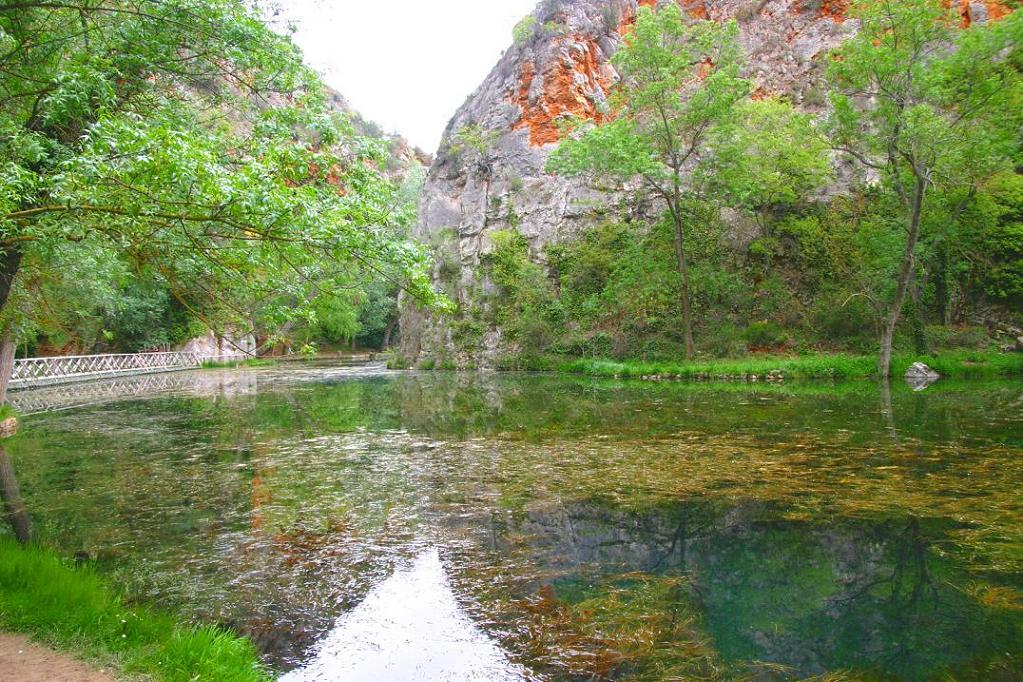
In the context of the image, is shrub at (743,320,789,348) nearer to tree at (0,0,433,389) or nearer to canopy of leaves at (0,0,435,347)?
canopy of leaves at (0,0,435,347)

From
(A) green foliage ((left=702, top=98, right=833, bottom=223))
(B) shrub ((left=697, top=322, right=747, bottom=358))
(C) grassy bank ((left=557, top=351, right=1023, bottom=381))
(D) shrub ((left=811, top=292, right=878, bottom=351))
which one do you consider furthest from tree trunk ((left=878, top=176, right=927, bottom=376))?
(B) shrub ((left=697, top=322, right=747, bottom=358))

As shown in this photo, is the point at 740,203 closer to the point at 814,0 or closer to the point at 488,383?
the point at 488,383

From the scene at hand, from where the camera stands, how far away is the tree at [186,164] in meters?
4.38

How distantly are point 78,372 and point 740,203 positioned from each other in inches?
1458

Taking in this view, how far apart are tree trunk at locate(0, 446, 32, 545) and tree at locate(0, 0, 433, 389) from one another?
302 cm

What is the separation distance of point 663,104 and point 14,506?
24089 millimetres

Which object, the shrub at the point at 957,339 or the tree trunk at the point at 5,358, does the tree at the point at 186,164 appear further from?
the shrub at the point at 957,339

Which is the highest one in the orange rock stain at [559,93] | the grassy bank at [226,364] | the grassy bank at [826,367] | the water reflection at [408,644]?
the orange rock stain at [559,93]

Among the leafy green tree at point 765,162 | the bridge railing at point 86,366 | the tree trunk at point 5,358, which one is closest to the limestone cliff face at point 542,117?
the leafy green tree at point 765,162

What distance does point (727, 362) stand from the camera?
24.9m

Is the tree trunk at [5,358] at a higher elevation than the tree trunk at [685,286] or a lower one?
lower

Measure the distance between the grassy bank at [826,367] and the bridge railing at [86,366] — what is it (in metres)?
28.0

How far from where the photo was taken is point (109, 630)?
417 centimetres

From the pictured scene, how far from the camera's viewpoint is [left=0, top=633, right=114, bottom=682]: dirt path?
355 cm
